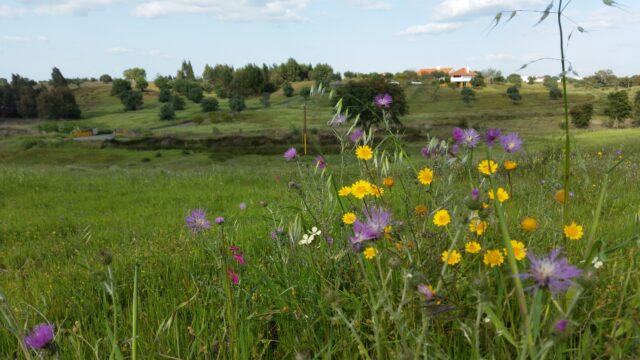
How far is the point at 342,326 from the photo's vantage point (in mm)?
2025

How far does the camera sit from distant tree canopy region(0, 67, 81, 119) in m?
121

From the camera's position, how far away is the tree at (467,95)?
10797cm

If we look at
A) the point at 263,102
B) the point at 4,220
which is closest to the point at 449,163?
the point at 4,220

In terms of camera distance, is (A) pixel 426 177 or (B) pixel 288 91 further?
(B) pixel 288 91

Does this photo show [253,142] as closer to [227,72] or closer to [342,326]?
[342,326]

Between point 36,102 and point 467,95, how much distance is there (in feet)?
366

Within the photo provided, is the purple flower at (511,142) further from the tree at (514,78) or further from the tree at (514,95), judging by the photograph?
the tree at (514,95)

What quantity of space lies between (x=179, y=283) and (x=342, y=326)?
4.23ft

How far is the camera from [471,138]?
2311 mm

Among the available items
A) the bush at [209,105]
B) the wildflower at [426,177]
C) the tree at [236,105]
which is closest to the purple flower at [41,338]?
the wildflower at [426,177]

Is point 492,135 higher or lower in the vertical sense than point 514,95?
higher

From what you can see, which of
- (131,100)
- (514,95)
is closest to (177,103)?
(131,100)

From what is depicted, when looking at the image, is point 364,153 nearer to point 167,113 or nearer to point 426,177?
point 426,177

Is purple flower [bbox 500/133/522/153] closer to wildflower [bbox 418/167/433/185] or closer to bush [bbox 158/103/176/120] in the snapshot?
wildflower [bbox 418/167/433/185]
